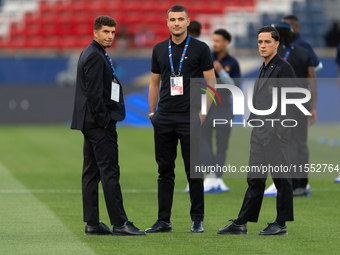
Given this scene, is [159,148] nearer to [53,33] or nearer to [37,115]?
[37,115]

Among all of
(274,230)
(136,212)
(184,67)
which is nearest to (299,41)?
(184,67)

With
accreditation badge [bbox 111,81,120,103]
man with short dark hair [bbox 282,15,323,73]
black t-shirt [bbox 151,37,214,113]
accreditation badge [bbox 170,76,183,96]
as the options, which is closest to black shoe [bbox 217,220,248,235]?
black t-shirt [bbox 151,37,214,113]

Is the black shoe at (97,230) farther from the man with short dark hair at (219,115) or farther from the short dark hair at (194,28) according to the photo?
the short dark hair at (194,28)

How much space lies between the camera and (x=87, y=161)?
6062 mm

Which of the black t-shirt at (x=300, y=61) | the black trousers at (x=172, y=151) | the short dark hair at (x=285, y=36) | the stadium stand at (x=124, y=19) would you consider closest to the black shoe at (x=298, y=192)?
the black t-shirt at (x=300, y=61)

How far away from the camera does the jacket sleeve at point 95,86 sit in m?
5.70

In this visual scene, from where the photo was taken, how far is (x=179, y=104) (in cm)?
604

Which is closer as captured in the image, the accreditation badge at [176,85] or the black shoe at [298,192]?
the accreditation badge at [176,85]

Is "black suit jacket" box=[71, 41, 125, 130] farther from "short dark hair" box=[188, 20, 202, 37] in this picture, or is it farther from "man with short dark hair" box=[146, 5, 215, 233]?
"short dark hair" box=[188, 20, 202, 37]

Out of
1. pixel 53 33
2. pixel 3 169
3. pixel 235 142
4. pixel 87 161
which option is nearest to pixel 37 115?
pixel 53 33

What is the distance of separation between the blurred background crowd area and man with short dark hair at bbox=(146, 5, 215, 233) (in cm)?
1265

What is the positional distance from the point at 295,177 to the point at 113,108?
3405 mm

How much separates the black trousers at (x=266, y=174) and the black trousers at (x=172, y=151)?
1.69ft

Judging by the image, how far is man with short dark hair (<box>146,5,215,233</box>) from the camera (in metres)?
6.02
